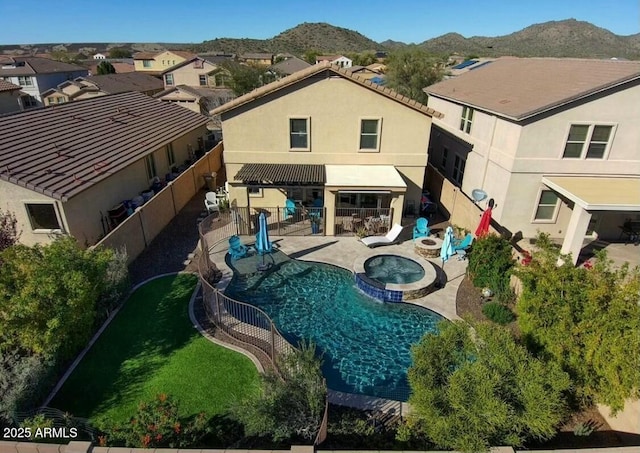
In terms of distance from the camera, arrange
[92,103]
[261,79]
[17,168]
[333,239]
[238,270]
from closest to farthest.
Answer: [17,168], [238,270], [333,239], [92,103], [261,79]

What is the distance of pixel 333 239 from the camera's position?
2230 cm

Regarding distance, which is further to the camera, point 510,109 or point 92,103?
point 92,103

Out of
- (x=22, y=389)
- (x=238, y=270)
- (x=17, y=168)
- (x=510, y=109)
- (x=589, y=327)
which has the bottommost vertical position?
(x=238, y=270)

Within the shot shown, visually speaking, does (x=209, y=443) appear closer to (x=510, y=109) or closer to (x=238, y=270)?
(x=238, y=270)

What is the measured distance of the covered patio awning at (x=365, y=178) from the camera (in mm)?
20734

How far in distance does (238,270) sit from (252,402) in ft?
33.4

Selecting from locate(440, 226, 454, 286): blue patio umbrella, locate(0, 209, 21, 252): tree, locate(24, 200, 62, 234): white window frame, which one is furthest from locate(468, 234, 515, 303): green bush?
locate(0, 209, 21, 252): tree

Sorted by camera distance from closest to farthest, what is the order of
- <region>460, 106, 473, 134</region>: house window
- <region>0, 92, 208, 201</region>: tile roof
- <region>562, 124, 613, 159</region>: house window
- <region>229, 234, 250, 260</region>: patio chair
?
<region>0, 92, 208, 201</region>: tile roof
<region>562, 124, 613, 159</region>: house window
<region>229, 234, 250, 260</region>: patio chair
<region>460, 106, 473, 134</region>: house window

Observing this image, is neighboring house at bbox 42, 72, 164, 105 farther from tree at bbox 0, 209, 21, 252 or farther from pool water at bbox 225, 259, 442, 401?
pool water at bbox 225, 259, 442, 401

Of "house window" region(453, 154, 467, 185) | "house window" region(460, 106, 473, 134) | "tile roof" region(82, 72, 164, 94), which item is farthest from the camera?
"tile roof" region(82, 72, 164, 94)

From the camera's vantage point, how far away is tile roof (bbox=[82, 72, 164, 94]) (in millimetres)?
61781

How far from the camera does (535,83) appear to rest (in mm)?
22703

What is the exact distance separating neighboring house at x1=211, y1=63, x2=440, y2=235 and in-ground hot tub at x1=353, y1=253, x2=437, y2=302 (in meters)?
3.78

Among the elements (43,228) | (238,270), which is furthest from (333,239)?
(43,228)
